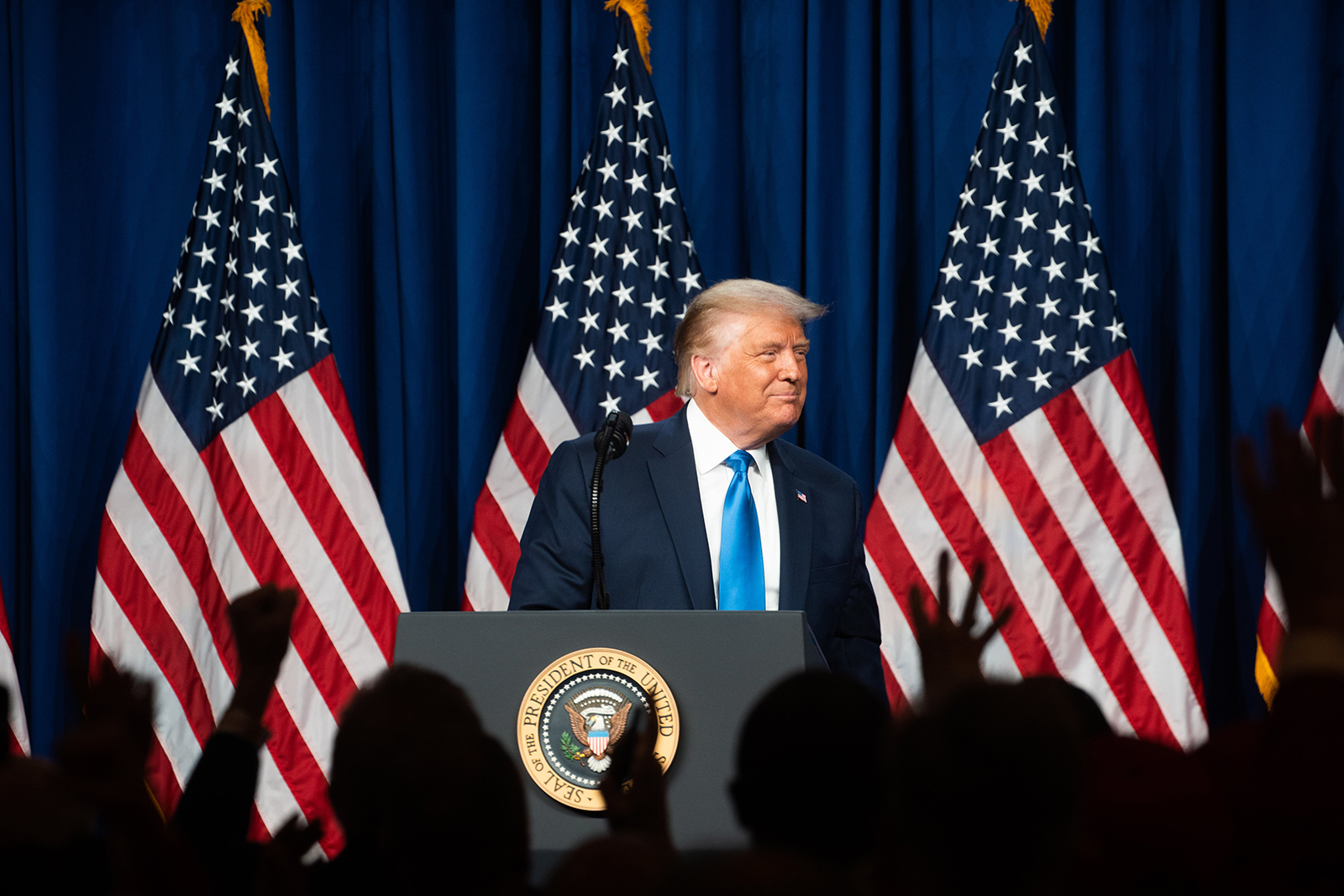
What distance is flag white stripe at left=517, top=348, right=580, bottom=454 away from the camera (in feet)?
14.4

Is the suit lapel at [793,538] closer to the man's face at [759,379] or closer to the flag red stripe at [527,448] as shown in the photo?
the man's face at [759,379]

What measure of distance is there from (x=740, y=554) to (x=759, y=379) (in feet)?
1.56

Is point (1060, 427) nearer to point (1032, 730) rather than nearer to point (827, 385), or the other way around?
point (827, 385)

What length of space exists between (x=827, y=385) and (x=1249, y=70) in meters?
1.84

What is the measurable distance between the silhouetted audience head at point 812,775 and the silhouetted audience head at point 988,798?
10 cm

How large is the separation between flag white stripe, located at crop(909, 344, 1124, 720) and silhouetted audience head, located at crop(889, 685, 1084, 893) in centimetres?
345

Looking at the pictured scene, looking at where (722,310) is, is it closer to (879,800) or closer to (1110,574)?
(1110,574)

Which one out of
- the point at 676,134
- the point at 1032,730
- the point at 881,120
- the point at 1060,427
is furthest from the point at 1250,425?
the point at 1032,730

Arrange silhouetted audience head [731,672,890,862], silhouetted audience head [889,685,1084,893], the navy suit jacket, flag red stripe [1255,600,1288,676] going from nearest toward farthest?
silhouetted audience head [889,685,1084,893], silhouetted audience head [731,672,890,862], the navy suit jacket, flag red stripe [1255,600,1288,676]

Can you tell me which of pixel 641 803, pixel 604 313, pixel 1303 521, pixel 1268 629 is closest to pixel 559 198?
pixel 604 313

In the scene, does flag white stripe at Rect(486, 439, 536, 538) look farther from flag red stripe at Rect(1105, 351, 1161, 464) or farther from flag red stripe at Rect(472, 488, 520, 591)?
flag red stripe at Rect(1105, 351, 1161, 464)

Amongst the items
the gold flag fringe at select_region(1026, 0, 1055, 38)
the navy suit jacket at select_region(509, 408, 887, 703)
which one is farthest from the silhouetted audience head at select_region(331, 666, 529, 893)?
the gold flag fringe at select_region(1026, 0, 1055, 38)

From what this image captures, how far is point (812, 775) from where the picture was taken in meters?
0.96

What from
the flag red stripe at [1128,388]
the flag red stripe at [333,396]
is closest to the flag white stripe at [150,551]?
the flag red stripe at [333,396]
